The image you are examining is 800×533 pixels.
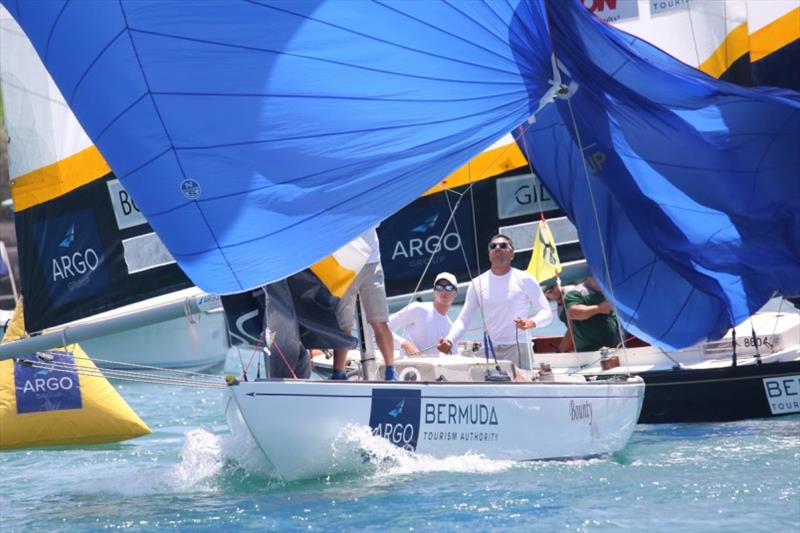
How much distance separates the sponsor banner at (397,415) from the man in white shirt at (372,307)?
1.68 ft

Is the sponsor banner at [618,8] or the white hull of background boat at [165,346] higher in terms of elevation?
the sponsor banner at [618,8]

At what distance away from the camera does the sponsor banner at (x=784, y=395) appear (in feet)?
37.7

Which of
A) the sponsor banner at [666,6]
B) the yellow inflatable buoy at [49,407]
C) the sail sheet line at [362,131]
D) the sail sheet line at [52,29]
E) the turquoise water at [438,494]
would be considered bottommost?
the turquoise water at [438,494]

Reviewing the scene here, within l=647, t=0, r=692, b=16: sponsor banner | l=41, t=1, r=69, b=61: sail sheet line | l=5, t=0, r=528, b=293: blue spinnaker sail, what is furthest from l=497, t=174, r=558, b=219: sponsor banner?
l=41, t=1, r=69, b=61: sail sheet line

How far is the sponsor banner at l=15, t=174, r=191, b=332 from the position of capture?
411 inches

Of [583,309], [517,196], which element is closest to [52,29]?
[583,309]

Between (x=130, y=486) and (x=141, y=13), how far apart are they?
2.81 metres

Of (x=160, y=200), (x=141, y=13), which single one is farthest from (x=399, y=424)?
(x=141, y=13)

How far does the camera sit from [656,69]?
415 inches

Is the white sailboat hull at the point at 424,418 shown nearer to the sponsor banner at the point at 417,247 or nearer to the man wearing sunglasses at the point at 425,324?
the man wearing sunglasses at the point at 425,324

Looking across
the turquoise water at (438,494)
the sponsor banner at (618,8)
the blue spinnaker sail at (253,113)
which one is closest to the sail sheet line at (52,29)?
the blue spinnaker sail at (253,113)

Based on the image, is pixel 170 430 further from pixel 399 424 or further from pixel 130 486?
pixel 399 424

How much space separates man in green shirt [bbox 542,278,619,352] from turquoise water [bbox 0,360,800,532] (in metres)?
2.45

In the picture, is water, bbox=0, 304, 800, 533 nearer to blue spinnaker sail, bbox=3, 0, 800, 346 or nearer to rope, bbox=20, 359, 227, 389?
A: rope, bbox=20, 359, 227, 389
